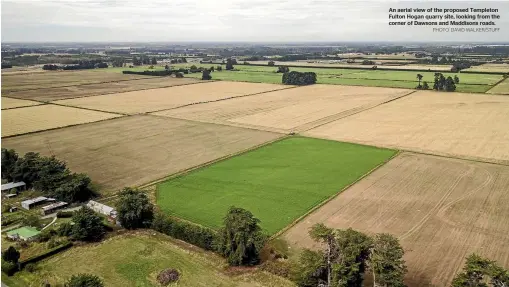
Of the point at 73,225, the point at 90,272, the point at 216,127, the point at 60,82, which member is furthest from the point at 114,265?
the point at 60,82

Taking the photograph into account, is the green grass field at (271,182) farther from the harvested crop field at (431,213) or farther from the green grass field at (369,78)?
the green grass field at (369,78)

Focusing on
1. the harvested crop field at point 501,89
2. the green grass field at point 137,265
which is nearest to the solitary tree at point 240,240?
the green grass field at point 137,265

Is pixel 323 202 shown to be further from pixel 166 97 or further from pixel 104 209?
pixel 166 97

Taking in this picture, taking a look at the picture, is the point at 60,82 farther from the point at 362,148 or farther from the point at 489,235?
the point at 489,235

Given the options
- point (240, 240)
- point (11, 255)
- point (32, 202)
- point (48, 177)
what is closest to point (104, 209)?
point (32, 202)

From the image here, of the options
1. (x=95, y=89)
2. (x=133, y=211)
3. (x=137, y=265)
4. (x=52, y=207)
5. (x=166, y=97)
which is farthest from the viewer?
(x=95, y=89)

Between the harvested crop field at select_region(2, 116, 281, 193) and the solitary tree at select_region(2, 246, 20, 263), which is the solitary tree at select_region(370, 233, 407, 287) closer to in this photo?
the solitary tree at select_region(2, 246, 20, 263)

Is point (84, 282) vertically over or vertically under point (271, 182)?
over
